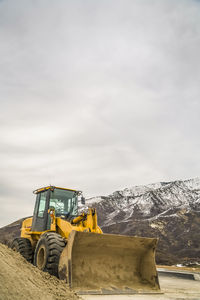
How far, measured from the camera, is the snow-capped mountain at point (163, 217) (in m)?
38.5

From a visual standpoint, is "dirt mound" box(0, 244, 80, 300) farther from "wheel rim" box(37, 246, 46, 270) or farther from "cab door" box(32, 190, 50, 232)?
"cab door" box(32, 190, 50, 232)

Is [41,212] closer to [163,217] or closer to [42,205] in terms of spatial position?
[42,205]

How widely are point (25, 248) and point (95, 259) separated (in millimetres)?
2811

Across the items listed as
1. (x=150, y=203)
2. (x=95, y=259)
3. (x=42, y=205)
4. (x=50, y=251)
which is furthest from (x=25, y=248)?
(x=150, y=203)

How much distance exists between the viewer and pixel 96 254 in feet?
19.3

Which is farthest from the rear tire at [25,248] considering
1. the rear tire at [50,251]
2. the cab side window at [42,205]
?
the rear tire at [50,251]

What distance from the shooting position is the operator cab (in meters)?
7.49

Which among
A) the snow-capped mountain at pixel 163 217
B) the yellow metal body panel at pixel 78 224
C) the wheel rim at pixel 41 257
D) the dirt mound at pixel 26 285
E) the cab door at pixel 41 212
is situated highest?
the snow-capped mountain at pixel 163 217

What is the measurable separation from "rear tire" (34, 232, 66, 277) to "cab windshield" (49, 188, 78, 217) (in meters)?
1.42

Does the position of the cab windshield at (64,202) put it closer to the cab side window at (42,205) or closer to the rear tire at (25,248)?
the cab side window at (42,205)

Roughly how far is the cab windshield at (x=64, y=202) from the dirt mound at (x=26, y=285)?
254 centimetres

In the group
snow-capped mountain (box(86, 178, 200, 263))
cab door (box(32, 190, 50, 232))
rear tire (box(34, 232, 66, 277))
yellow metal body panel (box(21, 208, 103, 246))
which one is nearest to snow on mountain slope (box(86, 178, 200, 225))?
snow-capped mountain (box(86, 178, 200, 263))

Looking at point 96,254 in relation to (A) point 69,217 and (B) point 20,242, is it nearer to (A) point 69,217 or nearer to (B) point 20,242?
(A) point 69,217

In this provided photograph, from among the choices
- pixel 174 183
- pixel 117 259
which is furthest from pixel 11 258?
pixel 174 183
